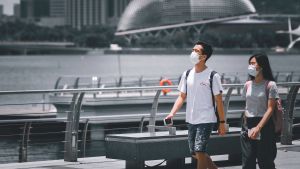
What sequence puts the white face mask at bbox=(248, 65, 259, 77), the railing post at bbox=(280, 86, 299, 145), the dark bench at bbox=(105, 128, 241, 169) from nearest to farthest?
the white face mask at bbox=(248, 65, 259, 77) < the dark bench at bbox=(105, 128, 241, 169) < the railing post at bbox=(280, 86, 299, 145)

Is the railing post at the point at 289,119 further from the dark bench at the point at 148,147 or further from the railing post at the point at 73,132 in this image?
the railing post at the point at 73,132

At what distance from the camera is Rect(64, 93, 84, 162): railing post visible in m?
12.9

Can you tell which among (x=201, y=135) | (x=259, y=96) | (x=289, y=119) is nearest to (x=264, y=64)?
(x=259, y=96)

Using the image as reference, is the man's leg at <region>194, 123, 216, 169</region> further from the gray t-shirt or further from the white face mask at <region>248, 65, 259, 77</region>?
the white face mask at <region>248, 65, 259, 77</region>

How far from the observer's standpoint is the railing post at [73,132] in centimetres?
1289

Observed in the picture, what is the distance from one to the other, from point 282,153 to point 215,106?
4249 mm

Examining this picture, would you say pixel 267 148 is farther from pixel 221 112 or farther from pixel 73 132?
pixel 73 132

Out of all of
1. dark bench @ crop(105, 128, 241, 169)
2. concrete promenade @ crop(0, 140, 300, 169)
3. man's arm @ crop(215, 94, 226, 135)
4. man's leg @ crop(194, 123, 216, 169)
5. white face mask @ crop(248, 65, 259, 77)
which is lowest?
concrete promenade @ crop(0, 140, 300, 169)

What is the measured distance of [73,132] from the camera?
12883mm

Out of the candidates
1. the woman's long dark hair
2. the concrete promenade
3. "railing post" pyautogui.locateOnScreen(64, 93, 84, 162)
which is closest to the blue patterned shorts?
the woman's long dark hair

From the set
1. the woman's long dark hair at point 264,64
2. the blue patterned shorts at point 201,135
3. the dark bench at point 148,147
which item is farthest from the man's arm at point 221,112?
the dark bench at point 148,147

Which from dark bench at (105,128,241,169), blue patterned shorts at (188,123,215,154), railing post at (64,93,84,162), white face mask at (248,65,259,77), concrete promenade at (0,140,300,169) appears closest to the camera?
white face mask at (248,65,259,77)

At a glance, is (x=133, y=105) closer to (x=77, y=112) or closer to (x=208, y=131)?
(x=77, y=112)

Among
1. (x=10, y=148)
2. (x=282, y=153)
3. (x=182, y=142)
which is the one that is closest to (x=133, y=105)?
(x=10, y=148)
